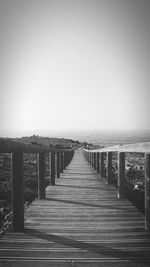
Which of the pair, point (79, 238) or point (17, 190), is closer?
point (79, 238)

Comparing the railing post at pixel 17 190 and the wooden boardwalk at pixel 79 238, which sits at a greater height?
the railing post at pixel 17 190

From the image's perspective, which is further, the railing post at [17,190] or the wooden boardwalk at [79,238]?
the railing post at [17,190]

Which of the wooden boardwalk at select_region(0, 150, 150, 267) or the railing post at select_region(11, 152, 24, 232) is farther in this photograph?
the railing post at select_region(11, 152, 24, 232)

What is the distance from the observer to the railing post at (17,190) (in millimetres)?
3641

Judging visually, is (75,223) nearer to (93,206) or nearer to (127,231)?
(127,231)

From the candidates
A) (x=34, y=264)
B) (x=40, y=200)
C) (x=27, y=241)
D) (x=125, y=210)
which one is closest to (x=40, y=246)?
(x=27, y=241)

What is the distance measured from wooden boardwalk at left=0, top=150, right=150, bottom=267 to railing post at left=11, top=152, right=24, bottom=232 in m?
0.17

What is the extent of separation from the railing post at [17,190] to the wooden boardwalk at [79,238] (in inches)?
6.8

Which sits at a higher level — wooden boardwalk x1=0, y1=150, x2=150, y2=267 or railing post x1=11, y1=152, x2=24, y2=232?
railing post x1=11, y1=152, x2=24, y2=232

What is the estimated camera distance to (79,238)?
347 centimetres

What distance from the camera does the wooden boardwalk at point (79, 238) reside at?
112 inches

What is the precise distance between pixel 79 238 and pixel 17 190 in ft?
3.20

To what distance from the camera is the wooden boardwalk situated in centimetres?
286

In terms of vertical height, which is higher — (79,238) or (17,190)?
(17,190)
